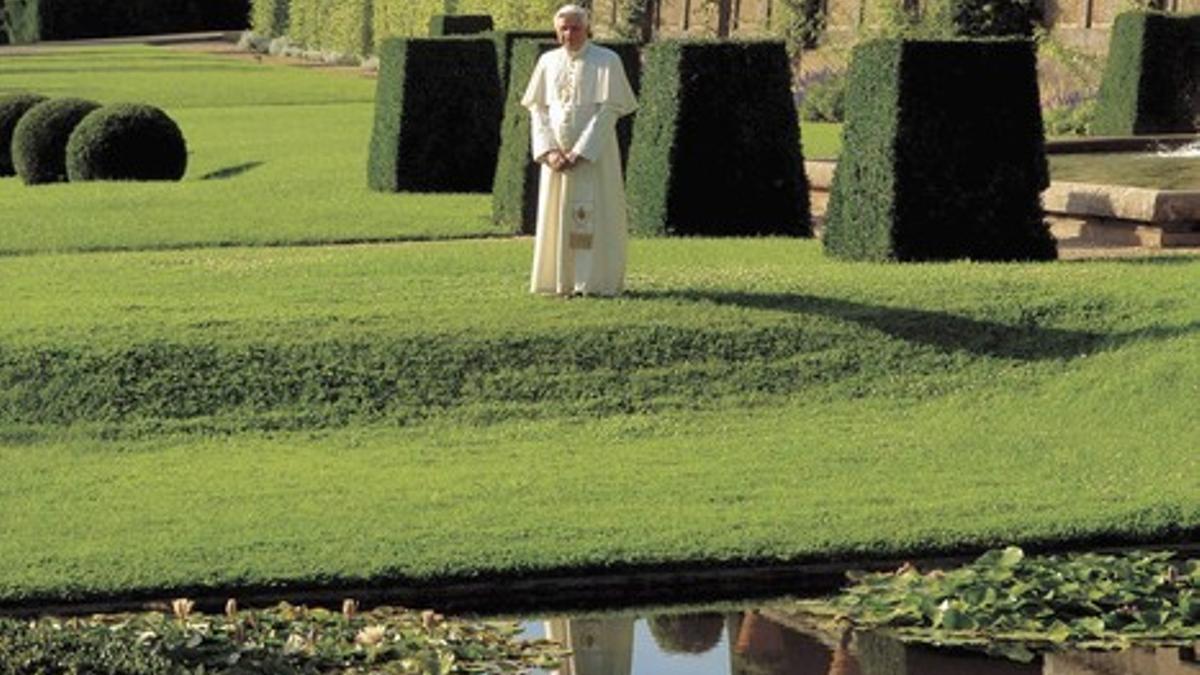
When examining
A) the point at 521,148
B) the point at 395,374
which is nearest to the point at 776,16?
the point at 521,148

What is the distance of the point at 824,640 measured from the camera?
9609 millimetres

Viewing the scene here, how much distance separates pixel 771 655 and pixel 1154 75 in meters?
17.4

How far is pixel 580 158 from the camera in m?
14.2

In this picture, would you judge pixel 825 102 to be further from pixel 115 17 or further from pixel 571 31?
pixel 115 17

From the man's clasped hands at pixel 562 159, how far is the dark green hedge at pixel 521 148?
518 centimetres

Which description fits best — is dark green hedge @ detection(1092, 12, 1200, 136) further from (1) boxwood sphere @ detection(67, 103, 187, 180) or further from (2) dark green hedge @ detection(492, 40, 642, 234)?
(1) boxwood sphere @ detection(67, 103, 187, 180)

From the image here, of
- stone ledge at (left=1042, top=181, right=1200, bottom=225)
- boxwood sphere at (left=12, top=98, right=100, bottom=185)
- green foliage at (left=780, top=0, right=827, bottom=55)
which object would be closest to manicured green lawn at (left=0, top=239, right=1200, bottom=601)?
stone ledge at (left=1042, top=181, right=1200, bottom=225)

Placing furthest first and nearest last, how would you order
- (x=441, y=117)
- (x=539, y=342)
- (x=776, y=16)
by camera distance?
(x=776, y=16)
(x=441, y=117)
(x=539, y=342)

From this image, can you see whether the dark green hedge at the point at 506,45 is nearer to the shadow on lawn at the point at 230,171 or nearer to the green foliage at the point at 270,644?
the shadow on lawn at the point at 230,171

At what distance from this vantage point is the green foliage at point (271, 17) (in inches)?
2333

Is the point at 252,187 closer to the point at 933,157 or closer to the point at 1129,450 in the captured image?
the point at 933,157

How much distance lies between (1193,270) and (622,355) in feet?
10.5

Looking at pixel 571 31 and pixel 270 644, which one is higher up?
pixel 571 31

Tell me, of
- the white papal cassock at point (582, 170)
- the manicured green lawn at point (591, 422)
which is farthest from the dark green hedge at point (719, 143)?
the white papal cassock at point (582, 170)
